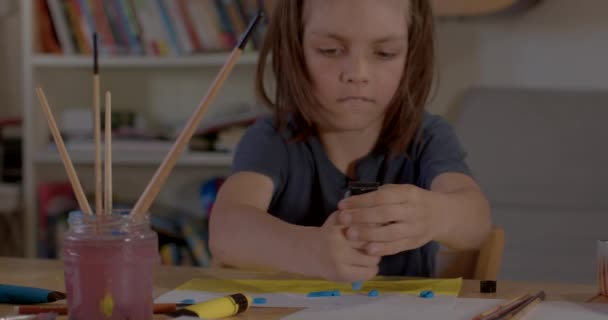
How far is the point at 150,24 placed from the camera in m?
2.49

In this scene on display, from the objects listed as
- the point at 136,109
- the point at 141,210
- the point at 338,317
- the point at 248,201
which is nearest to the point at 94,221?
the point at 141,210

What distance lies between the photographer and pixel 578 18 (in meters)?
2.40

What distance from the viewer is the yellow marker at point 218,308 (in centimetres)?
72

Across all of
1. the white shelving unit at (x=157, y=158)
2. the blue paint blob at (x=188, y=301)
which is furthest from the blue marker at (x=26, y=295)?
the white shelving unit at (x=157, y=158)

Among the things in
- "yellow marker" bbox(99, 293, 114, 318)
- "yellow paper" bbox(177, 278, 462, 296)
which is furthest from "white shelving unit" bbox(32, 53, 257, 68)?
"yellow marker" bbox(99, 293, 114, 318)

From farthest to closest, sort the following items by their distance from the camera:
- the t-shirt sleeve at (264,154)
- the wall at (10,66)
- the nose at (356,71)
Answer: the wall at (10,66), the t-shirt sleeve at (264,154), the nose at (356,71)

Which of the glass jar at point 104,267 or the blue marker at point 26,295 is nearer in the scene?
the glass jar at point 104,267

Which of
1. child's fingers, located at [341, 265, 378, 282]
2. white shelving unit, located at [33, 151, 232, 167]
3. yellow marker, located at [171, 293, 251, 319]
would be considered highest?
white shelving unit, located at [33, 151, 232, 167]

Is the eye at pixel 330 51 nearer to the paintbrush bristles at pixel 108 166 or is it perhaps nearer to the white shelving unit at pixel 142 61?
the paintbrush bristles at pixel 108 166

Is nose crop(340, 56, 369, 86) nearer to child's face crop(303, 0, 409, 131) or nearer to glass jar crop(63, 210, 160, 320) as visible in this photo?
child's face crop(303, 0, 409, 131)

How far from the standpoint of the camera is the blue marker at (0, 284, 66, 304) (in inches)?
32.4

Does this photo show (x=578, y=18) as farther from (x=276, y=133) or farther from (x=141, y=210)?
(x=141, y=210)

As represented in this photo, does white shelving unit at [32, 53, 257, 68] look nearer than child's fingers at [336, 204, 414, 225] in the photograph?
No

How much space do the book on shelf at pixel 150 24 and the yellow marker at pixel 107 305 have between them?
1801 mm
